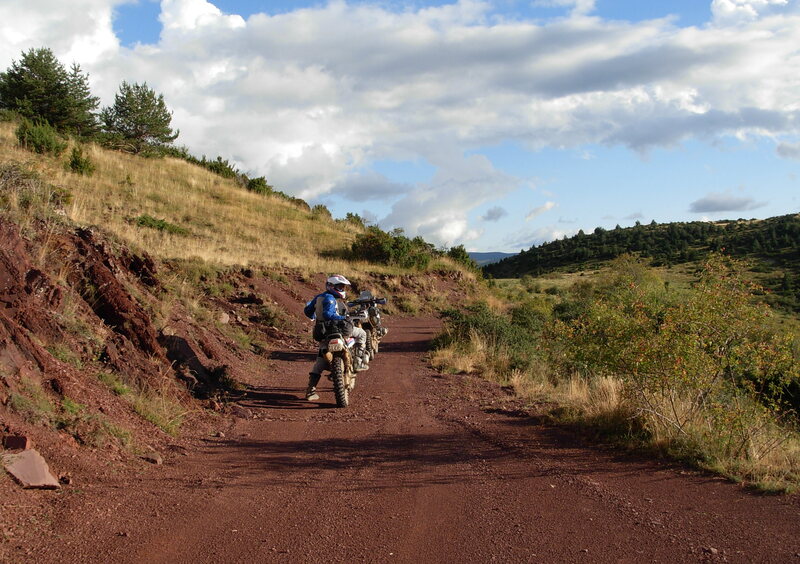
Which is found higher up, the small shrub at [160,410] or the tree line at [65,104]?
the tree line at [65,104]

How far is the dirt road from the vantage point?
423 cm

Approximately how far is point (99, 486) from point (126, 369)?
3.03 m

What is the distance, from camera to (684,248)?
66.5 m

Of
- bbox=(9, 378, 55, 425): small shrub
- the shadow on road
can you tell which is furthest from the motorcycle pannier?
bbox=(9, 378, 55, 425): small shrub

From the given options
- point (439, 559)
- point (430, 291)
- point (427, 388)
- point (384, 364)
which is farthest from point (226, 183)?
point (439, 559)

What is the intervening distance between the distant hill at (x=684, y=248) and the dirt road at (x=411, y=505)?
3599cm

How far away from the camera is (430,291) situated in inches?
1191

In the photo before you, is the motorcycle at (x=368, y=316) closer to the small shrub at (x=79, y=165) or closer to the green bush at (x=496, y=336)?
the green bush at (x=496, y=336)

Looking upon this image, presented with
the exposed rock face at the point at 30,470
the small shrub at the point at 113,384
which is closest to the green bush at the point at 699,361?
the small shrub at the point at 113,384

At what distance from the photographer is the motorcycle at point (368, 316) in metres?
12.1

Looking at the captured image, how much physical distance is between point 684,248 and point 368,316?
6157cm

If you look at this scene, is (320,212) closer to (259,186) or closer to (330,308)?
(259,186)

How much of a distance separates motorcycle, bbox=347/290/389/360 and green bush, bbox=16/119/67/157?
61.7ft

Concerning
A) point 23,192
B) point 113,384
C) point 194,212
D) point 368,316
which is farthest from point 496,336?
point 194,212
